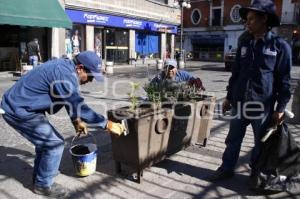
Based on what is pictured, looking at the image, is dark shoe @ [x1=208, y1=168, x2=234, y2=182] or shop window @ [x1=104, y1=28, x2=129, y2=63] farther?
shop window @ [x1=104, y1=28, x2=129, y2=63]

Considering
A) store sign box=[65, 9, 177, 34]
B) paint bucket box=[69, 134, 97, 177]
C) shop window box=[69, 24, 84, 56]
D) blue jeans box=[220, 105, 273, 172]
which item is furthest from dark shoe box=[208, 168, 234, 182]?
store sign box=[65, 9, 177, 34]

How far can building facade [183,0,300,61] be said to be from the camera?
39.9 meters

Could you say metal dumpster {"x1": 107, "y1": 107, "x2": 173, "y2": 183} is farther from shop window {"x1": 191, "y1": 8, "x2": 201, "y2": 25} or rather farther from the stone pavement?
shop window {"x1": 191, "y1": 8, "x2": 201, "y2": 25}

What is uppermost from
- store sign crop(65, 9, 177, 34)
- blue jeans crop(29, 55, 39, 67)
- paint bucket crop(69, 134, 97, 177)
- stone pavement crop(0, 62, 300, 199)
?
store sign crop(65, 9, 177, 34)

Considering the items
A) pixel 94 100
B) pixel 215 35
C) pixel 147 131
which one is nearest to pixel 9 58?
pixel 94 100

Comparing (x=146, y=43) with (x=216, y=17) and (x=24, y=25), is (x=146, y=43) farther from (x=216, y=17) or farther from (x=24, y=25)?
(x=216, y=17)

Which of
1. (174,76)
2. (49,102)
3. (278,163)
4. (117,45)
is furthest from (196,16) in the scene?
(49,102)

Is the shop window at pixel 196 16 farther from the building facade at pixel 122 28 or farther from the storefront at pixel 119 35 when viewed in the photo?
the storefront at pixel 119 35

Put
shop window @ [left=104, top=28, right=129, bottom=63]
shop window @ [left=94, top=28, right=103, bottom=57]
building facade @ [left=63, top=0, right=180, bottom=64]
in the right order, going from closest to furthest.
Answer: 1. building facade @ [left=63, top=0, right=180, bottom=64]
2. shop window @ [left=94, top=28, right=103, bottom=57]
3. shop window @ [left=104, top=28, right=129, bottom=63]

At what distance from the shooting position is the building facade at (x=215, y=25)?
131 ft

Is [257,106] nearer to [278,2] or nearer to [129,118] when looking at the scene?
[129,118]

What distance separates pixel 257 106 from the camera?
3.97 meters

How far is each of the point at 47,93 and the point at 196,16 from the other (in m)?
45.5

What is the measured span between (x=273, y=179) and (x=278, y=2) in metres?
40.1
